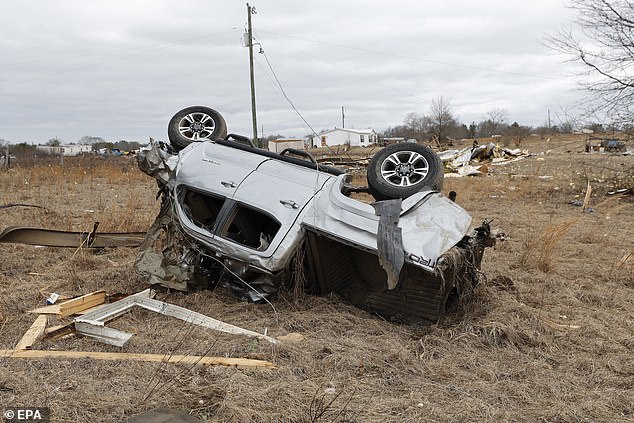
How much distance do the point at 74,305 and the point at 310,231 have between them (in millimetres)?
2397

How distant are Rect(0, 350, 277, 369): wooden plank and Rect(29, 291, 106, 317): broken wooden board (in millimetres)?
810

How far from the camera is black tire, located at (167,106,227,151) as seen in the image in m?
6.95

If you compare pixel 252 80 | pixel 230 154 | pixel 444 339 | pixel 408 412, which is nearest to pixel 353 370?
pixel 408 412

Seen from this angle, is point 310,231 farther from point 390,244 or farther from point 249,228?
point 249,228

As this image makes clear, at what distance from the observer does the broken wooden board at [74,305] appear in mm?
5070

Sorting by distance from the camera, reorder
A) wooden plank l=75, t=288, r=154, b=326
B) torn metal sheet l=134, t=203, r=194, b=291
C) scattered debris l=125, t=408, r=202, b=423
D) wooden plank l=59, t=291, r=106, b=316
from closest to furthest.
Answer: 1. scattered debris l=125, t=408, r=202, b=423
2. wooden plank l=75, t=288, r=154, b=326
3. wooden plank l=59, t=291, r=106, b=316
4. torn metal sheet l=134, t=203, r=194, b=291

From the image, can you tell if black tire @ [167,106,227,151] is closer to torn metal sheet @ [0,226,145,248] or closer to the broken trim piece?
torn metal sheet @ [0,226,145,248]

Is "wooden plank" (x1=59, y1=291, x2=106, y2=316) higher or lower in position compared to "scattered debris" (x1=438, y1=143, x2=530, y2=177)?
higher

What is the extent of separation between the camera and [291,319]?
16.6 feet

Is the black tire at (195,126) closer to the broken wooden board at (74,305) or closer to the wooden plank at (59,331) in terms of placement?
the broken wooden board at (74,305)

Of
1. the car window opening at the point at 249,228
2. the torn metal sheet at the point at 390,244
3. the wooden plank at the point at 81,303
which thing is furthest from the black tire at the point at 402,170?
the wooden plank at the point at 81,303

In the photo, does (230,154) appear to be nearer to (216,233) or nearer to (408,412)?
(216,233)

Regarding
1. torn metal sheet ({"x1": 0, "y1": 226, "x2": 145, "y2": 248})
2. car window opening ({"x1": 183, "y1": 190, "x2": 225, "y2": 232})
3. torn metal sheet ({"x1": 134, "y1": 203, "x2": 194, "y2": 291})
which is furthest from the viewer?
torn metal sheet ({"x1": 0, "y1": 226, "x2": 145, "y2": 248})

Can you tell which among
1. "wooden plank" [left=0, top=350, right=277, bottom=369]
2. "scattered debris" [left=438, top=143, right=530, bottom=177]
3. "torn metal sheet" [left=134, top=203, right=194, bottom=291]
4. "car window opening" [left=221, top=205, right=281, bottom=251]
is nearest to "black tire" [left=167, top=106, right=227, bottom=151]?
"torn metal sheet" [left=134, top=203, right=194, bottom=291]
